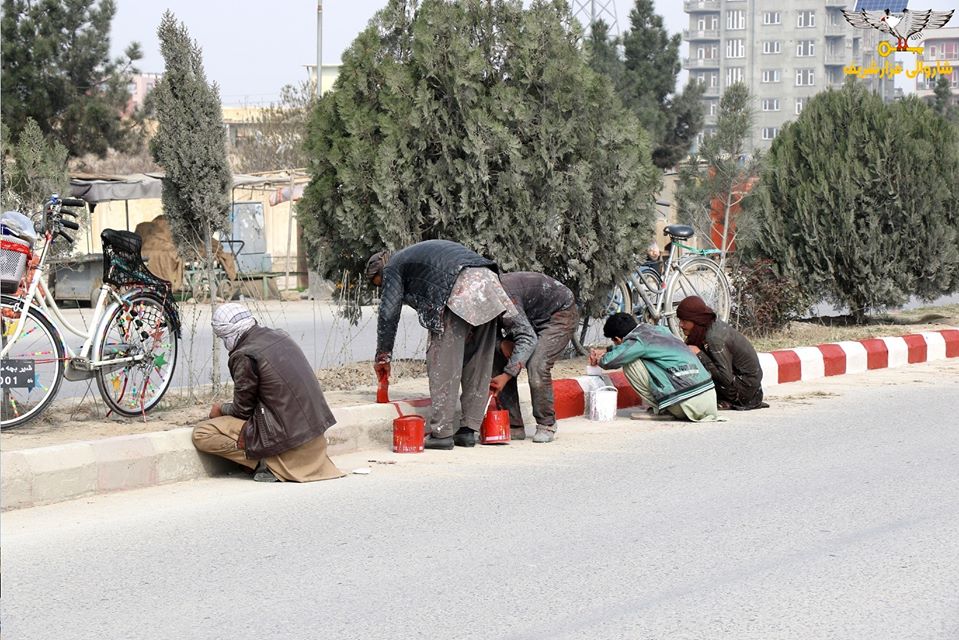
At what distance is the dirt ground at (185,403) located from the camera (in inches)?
306

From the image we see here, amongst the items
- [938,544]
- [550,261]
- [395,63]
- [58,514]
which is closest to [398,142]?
[395,63]

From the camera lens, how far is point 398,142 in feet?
33.8

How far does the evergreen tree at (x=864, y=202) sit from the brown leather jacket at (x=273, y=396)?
908 cm

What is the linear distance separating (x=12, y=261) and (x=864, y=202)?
10101 mm

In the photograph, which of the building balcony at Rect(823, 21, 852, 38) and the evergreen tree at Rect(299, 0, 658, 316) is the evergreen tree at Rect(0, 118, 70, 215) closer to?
the evergreen tree at Rect(299, 0, 658, 316)

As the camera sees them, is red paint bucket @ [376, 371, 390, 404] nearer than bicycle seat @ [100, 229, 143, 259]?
No

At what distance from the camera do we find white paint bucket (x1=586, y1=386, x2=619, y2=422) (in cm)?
977

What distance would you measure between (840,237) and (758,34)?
357ft

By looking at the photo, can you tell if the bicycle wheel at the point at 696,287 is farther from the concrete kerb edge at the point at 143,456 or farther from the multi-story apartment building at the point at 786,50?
the multi-story apartment building at the point at 786,50

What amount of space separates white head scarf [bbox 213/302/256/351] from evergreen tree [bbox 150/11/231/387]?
1.96 m

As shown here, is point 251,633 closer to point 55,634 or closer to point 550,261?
point 55,634

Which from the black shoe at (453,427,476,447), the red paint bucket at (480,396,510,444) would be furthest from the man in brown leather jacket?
the red paint bucket at (480,396,510,444)

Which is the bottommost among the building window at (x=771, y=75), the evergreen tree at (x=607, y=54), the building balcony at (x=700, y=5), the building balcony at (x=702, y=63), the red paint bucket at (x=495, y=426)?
the red paint bucket at (x=495, y=426)

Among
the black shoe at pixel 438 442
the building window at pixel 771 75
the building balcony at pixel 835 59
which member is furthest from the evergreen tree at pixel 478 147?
the building balcony at pixel 835 59
